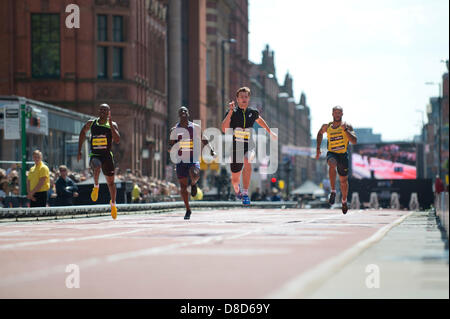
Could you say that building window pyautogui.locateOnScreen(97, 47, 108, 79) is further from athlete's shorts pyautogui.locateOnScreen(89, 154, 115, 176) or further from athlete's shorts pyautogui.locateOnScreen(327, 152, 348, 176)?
athlete's shorts pyautogui.locateOnScreen(89, 154, 115, 176)

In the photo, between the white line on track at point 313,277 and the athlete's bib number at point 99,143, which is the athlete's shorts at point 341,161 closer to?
the athlete's bib number at point 99,143

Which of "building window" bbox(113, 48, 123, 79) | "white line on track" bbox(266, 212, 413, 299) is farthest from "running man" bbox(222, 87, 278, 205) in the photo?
"building window" bbox(113, 48, 123, 79)

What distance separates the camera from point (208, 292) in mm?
7926

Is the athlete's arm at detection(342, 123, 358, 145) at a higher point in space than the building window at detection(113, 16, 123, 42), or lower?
lower

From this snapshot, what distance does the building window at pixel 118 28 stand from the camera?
54.4 meters

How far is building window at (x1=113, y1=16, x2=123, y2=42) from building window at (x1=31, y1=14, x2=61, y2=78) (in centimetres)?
324

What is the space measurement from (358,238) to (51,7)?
39738mm

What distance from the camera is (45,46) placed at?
52.6 metres

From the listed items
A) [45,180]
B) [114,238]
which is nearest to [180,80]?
[45,180]

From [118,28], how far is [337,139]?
36250mm

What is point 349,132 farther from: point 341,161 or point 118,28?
point 118,28

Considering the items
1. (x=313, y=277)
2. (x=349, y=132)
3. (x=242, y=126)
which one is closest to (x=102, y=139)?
(x=242, y=126)

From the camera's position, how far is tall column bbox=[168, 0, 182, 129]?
70562mm
